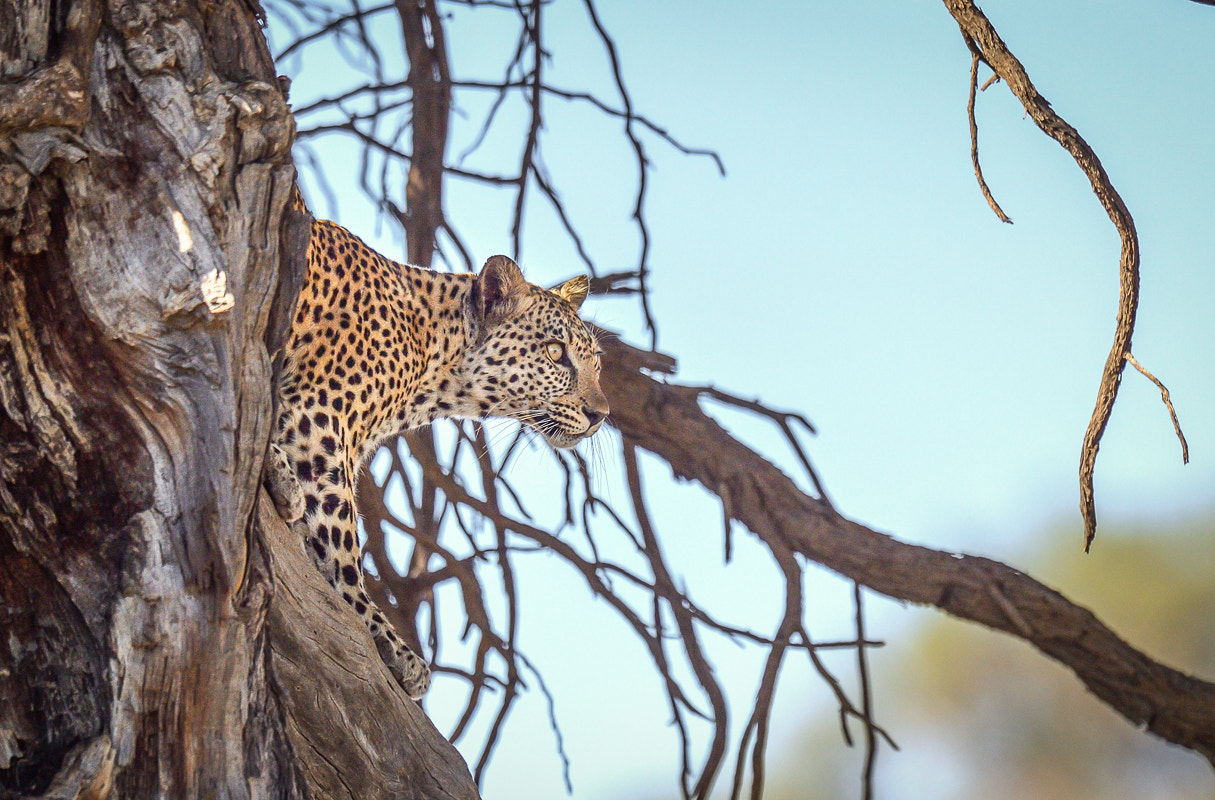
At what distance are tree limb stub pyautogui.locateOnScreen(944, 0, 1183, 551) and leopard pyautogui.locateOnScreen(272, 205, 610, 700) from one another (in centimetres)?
198

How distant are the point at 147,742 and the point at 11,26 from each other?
150 centimetres

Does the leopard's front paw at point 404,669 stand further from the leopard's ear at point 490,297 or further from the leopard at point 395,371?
the leopard's ear at point 490,297

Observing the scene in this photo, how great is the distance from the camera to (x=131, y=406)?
262 centimetres

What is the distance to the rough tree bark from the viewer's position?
8.43 feet

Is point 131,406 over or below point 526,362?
below

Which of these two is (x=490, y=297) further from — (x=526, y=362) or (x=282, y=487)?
(x=282, y=487)

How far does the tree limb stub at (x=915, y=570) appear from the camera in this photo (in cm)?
541

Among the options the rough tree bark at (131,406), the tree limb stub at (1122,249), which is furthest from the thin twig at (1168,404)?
the rough tree bark at (131,406)

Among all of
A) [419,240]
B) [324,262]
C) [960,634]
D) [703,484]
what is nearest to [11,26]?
[324,262]

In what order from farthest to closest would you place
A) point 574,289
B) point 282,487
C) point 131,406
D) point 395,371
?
point 574,289 < point 395,371 < point 282,487 < point 131,406

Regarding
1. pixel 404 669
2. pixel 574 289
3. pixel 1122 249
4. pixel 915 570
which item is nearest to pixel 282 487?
pixel 404 669

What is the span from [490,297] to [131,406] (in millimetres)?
2784

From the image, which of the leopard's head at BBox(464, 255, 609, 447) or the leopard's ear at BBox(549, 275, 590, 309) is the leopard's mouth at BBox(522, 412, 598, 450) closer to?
the leopard's head at BBox(464, 255, 609, 447)

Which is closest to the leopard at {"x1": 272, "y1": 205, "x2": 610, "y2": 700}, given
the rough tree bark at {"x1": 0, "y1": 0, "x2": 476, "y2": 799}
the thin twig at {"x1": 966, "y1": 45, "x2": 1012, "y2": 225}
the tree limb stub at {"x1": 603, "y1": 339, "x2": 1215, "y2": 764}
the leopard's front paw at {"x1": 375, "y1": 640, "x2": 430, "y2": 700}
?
the leopard's front paw at {"x1": 375, "y1": 640, "x2": 430, "y2": 700}
